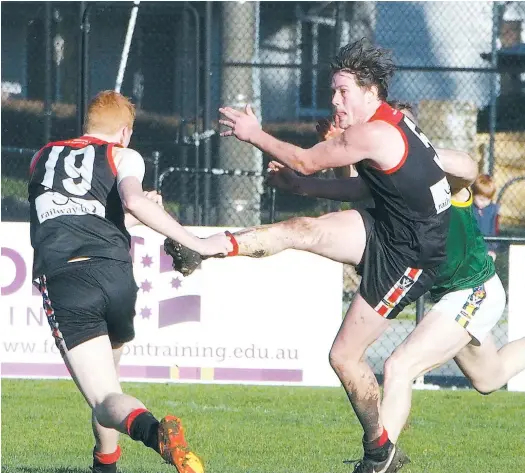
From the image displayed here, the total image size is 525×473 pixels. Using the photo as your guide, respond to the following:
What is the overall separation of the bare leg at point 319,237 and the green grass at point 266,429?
1513 mm

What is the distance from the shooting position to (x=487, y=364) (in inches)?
287

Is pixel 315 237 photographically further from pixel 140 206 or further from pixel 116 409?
pixel 116 409

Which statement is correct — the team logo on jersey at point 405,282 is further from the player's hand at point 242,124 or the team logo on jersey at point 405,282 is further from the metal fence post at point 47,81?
the metal fence post at point 47,81

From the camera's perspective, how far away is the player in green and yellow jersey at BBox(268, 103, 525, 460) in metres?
6.65

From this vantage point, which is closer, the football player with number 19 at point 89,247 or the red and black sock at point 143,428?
the red and black sock at point 143,428

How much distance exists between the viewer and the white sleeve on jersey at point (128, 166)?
5.65 meters

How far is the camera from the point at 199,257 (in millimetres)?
6164

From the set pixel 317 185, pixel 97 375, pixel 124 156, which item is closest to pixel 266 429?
pixel 317 185

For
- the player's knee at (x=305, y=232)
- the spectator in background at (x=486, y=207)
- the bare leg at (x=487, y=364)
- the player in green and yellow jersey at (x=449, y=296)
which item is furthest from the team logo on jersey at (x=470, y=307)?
the spectator in background at (x=486, y=207)

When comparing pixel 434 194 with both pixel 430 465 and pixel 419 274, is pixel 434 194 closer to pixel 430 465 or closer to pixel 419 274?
pixel 419 274

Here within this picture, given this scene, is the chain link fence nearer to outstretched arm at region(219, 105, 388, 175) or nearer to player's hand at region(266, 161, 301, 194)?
player's hand at region(266, 161, 301, 194)

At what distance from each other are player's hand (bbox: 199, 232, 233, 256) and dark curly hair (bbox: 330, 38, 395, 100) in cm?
108

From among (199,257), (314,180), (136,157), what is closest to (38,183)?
(136,157)

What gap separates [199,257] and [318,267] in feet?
15.8
